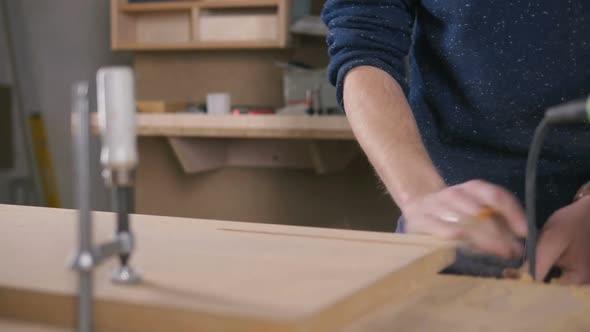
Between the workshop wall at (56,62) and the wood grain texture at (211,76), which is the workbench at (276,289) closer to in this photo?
the wood grain texture at (211,76)

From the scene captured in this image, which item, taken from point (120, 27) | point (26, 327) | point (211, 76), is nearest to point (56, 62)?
point (120, 27)

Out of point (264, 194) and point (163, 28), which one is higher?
point (163, 28)

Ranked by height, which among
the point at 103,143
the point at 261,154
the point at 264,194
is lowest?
the point at 264,194

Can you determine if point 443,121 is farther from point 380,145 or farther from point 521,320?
point 521,320

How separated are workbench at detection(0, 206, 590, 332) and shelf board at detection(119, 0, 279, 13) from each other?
209cm

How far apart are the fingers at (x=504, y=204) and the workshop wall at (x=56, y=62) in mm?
3005

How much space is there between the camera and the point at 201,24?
2857 mm

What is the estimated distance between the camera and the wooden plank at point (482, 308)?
54 cm

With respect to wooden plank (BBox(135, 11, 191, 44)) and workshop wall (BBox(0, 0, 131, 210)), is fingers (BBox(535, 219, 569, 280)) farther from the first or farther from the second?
workshop wall (BBox(0, 0, 131, 210))

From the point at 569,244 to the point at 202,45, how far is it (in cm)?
217

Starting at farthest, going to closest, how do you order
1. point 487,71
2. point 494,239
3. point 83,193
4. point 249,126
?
point 249,126 → point 487,71 → point 494,239 → point 83,193

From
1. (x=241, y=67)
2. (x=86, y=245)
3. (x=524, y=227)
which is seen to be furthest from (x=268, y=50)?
(x=86, y=245)

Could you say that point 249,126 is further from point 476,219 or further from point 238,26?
point 476,219

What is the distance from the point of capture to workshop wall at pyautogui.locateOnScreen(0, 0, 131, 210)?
3500 millimetres
